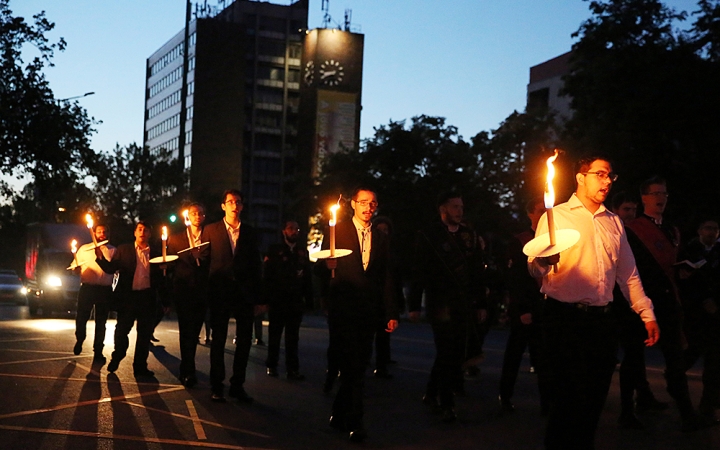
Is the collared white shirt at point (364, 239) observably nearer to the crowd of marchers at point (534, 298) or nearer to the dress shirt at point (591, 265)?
the crowd of marchers at point (534, 298)

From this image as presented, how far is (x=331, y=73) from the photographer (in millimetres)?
113375

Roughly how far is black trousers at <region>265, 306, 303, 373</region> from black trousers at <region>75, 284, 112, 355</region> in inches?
98.3

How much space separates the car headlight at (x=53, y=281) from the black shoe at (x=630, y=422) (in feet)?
84.3

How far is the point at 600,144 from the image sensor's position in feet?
121

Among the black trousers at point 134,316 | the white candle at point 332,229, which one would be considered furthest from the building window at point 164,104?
the white candle at point 332,229

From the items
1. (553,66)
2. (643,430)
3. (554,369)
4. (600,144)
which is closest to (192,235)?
(643,430)

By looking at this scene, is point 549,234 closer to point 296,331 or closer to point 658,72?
point 296,331

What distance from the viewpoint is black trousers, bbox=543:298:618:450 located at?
22.4 feet

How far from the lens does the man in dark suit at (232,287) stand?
11312mm

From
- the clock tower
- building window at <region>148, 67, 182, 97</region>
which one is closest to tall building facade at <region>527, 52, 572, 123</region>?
the clock tower

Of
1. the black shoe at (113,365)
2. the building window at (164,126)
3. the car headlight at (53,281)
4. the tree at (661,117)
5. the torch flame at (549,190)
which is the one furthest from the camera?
the building window at (164,126)

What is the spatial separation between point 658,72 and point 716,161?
3397 mm

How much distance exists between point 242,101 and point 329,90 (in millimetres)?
15601

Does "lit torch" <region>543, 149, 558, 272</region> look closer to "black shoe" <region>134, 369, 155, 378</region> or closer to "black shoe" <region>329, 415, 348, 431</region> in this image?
"black shoe" <region>329, 415, 348, 431</region>
